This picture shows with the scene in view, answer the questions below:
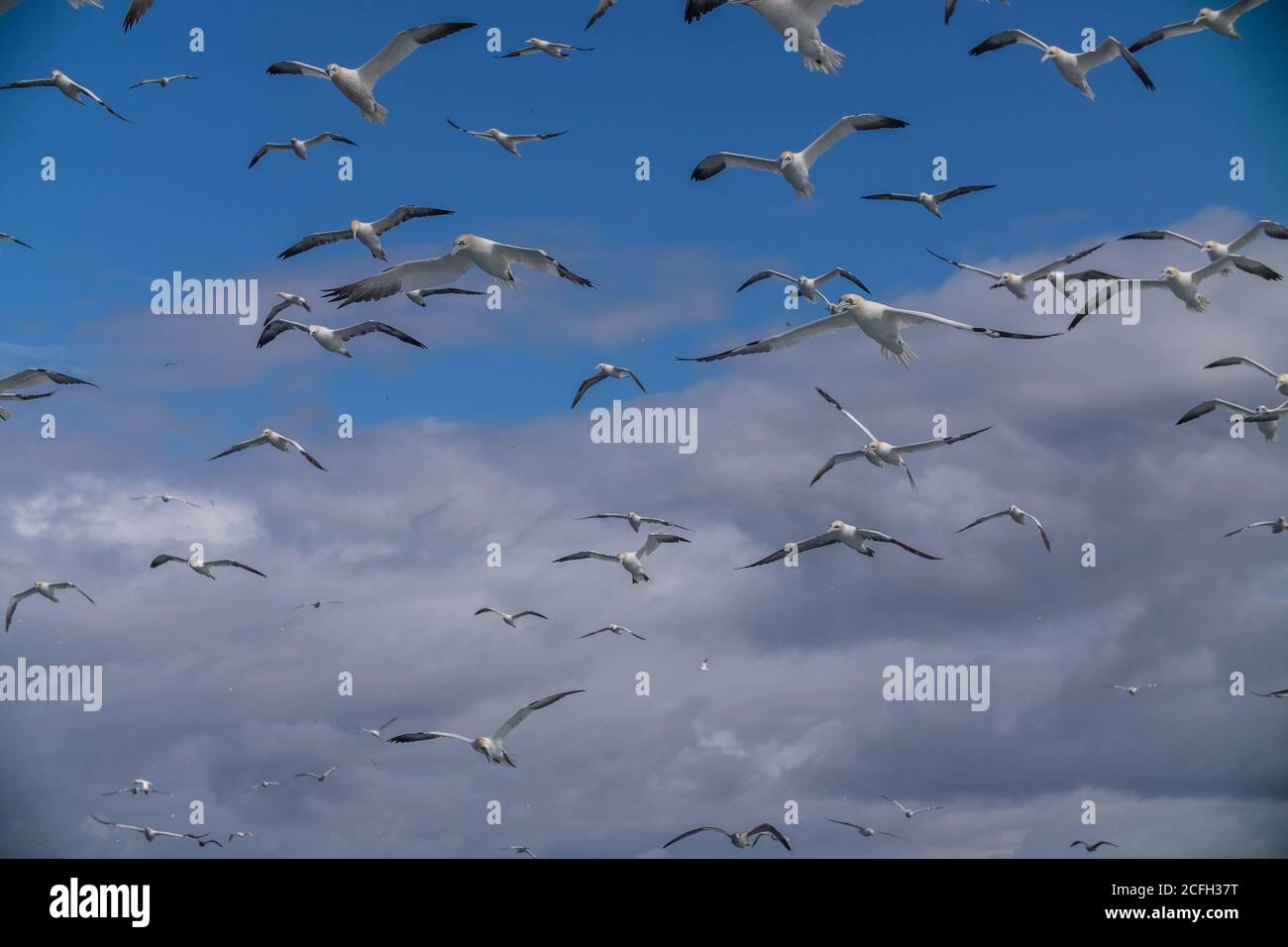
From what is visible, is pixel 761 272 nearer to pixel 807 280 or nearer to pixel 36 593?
pixel 807 280

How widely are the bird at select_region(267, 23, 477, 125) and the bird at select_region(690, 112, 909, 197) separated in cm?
619

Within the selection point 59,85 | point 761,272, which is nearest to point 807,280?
point 761,272

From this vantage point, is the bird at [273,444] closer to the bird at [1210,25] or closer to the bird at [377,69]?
the bird at [377,69]

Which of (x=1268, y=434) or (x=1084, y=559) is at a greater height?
(x=1268, y=434)

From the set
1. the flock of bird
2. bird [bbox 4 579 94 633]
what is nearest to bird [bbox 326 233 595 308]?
the flock of bird

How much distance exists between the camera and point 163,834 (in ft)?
128

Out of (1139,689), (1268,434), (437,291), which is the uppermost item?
(437,291)

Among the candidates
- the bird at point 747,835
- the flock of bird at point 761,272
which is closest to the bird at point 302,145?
the flock of bird at point 761,272

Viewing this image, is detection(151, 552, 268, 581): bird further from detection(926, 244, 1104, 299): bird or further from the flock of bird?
detection(926, 244, 1104, 299): bird

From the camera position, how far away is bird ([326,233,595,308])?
26.9m

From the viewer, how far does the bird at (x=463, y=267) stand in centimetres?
2686
